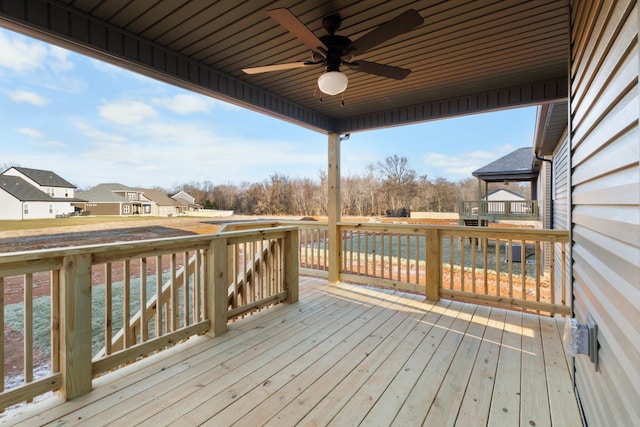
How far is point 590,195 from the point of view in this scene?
1.50 metres

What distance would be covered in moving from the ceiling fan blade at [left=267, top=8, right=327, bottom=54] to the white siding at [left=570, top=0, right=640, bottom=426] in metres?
1.47

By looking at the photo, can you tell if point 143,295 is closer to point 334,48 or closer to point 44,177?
point 44,177

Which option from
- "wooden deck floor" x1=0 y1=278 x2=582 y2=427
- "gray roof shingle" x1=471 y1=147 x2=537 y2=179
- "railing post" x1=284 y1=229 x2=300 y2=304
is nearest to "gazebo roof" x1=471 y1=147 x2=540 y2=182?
"gray roof shingle" x1=471 y1=147 x2=537 y2=179

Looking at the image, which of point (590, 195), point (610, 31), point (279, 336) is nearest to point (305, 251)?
point (279, 336)

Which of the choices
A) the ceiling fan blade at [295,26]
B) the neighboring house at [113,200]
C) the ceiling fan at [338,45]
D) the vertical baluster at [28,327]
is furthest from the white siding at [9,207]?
the ceiling fan blade at [295,26]

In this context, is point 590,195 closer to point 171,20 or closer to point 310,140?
point 171,20

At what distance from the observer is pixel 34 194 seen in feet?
6.90

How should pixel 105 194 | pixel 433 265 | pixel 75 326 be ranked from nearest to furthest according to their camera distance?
pixel 75 326 < pixel 105 194 < pixel 433 265

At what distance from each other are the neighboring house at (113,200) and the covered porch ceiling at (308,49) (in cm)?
106

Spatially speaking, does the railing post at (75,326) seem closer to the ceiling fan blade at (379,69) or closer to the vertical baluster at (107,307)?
the vertical baluster at (107,307)

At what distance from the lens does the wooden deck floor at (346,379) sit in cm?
174

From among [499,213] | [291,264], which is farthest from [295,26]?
[499,213]

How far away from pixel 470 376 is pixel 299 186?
3969mm

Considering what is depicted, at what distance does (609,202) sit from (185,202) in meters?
3.07
